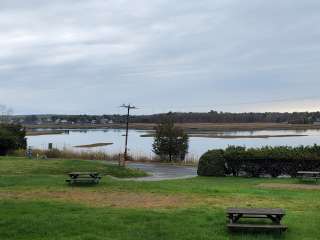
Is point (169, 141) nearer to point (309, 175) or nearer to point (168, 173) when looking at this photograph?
point (168, 173)

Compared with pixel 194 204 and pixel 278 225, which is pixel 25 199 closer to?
pixel 194 204

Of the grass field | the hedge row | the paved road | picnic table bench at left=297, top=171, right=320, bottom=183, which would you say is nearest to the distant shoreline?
the paved road

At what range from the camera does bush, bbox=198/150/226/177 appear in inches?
1013

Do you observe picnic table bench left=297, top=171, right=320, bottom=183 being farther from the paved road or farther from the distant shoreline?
the distant shoreline

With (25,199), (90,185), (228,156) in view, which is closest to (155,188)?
(90,185)

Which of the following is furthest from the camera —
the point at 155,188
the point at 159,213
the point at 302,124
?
the point at 302,124

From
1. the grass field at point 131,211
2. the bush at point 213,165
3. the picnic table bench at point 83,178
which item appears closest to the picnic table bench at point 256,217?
the grass field at point 131,211

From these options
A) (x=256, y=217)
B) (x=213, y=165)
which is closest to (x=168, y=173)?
(x=213, y=165)

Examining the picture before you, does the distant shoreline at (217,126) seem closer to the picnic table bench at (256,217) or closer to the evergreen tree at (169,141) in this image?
the evergreen tree at (169,141)

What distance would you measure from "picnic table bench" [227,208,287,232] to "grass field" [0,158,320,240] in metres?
0.18

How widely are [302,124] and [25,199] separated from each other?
139550 millimetres

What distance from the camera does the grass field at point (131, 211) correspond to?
30.2ft

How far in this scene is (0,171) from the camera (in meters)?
24.0

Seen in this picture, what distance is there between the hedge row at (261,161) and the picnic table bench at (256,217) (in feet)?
51.7
